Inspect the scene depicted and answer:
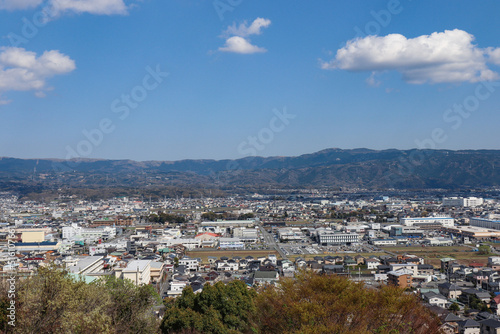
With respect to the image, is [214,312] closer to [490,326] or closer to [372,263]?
[490,326]

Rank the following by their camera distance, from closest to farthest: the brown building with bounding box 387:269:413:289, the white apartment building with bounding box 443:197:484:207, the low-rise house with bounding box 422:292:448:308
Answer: the low-rise house with bounding box 422:292:448:308 → the brown building with bounding box 387:269:413:289 → the white apartment building with bounding box 443:197:484:207

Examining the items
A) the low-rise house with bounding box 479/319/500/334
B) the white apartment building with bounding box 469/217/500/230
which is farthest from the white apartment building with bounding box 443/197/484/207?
the low-rise house with bounding box 479/319/500/334

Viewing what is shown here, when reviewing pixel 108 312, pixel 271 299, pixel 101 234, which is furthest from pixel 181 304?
pixel 101 234

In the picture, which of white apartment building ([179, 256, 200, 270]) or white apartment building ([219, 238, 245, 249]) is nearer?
white apartment building ([179, 256, 200, 270])

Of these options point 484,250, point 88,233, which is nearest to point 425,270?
point 484,250

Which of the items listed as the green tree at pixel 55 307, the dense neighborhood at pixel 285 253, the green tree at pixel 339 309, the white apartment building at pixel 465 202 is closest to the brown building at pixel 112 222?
the dense neighborhood at pixel 285 253

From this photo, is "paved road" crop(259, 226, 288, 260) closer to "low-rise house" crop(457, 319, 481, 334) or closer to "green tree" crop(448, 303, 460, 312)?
"green tree" crop(448, 303, 460, 312)

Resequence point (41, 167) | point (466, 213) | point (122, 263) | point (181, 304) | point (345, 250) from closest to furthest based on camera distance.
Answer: point (181, 304) < point (122, 263) < point (345, 250) < point (466, 213) < point (41, 167)

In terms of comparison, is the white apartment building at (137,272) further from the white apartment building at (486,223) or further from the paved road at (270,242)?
the white apartment building at (486,223)

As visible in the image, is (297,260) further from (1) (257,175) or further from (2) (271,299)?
(1) (257,175)
